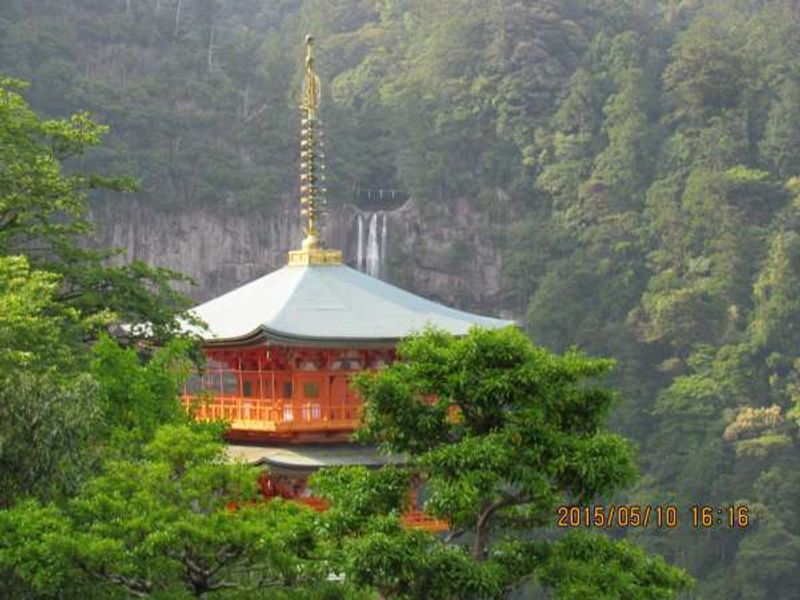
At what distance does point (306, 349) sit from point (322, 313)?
0.39m

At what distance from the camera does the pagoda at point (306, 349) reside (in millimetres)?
16672

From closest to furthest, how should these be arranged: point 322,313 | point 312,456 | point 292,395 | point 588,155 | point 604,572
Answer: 1. point 604,572
2. point 312,456
3. point 322,313
4. point 292,395
5. point 588,155

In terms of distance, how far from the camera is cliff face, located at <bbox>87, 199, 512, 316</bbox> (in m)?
66.3

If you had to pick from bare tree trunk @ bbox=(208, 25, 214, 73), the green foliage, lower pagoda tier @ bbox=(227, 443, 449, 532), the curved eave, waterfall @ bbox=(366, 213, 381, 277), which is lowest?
the green foliage

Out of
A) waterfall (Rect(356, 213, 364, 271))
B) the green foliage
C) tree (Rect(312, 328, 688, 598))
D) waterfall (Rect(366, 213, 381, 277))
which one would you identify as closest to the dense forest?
waterfall (Rect(356, 213, 364, 271))

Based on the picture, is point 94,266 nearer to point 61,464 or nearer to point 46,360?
point 46,360

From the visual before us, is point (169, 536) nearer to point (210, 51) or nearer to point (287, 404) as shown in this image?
point (287, 404)

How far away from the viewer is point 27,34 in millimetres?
64375

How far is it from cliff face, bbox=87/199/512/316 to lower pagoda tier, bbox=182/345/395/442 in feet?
160

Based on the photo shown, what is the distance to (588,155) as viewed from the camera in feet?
224

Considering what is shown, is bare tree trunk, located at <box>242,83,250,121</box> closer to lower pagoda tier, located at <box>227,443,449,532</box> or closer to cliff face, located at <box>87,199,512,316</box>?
cliff face, located at <box>87,199,512,316</box>
